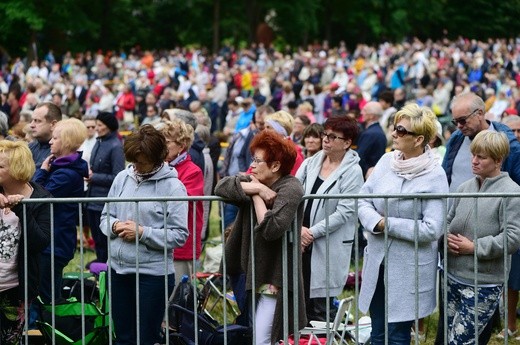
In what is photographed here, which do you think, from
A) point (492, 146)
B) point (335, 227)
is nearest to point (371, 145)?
point (335, 227)

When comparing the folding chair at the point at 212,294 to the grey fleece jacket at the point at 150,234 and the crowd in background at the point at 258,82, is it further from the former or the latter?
the crowd in background at the point at 258,82

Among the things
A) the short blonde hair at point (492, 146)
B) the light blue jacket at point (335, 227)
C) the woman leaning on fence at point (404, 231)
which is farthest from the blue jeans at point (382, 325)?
the short blonde hair at point (492, 146)

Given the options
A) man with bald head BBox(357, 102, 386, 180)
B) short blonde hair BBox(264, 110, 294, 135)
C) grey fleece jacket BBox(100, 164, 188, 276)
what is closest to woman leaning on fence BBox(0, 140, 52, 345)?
grey fleece jacket BBox(100, 164, 188, 276)

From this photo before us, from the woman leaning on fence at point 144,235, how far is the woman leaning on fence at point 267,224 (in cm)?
44

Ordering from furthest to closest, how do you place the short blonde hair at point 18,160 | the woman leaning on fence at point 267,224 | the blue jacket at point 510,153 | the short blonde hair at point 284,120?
the short blonde hair at point 284,120 → the blue jacket at point 510,153 → the short blonde hair at point 18,160 → the woman leaning on fence at point 267,224

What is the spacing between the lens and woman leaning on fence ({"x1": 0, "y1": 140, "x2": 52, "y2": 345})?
6199 mm

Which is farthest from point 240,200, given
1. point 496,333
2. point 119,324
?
point 496,333

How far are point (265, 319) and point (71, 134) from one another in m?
2.46

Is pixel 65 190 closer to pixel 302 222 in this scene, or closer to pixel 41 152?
pixel 41 152

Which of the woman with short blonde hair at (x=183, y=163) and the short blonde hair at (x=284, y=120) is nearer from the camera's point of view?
the woman with short blonde hair at (x=183, y=163)

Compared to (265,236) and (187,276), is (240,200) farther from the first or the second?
(187,276)

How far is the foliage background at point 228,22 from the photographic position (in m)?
50.2

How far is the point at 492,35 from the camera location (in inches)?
2510

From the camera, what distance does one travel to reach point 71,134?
25.5 feet
